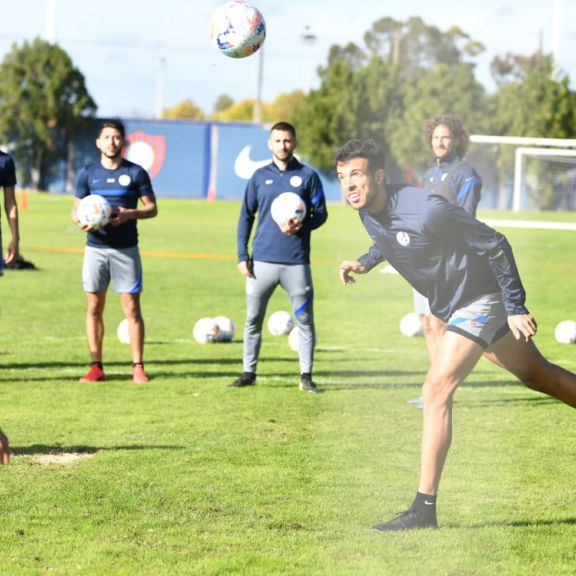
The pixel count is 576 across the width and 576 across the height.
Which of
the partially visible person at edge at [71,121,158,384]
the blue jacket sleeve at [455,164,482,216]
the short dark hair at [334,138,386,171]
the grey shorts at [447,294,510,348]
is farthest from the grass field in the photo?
the short dark hair at [334,138,386,171]

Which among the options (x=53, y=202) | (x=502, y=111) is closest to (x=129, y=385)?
(x=53, y=202)

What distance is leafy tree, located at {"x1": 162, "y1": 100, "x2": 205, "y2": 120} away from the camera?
383 feet

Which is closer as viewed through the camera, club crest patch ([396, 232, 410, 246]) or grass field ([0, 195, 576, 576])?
grass field ([0, 195, 576, 576])

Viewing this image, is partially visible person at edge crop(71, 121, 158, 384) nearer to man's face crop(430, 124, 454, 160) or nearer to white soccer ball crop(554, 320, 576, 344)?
man's face crop(430, 124, 454, 160)

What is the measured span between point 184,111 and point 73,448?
110 m

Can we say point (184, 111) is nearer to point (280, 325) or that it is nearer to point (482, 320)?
point (280, 325)

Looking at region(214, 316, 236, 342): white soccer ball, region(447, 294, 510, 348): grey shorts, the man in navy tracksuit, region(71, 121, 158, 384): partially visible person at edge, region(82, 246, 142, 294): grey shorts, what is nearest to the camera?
the man in navy tracksuit

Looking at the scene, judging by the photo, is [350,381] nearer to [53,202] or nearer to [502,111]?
[53,202]

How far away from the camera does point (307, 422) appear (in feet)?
30.9

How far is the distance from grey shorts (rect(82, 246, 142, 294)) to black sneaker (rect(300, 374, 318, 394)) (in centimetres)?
174

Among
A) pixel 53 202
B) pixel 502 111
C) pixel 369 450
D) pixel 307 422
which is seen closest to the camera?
pixel 369 450

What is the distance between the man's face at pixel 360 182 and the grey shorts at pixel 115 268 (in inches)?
192

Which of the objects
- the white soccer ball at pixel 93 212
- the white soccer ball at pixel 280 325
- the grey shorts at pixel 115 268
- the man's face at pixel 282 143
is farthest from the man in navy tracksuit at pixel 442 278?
the white soccer ball at pixel 280 325

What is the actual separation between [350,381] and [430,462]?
5.13 meters
